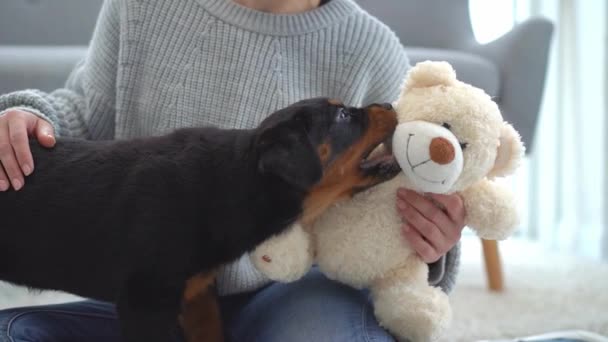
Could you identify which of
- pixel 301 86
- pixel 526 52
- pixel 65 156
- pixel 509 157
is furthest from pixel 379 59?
pixel 526 52

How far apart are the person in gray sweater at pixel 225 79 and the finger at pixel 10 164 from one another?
11 cm

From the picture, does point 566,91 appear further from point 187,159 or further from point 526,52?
point 187,159

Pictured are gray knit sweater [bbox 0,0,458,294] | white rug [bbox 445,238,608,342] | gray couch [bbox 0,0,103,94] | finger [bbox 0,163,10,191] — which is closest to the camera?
finger [bbox 0,163,10,191]

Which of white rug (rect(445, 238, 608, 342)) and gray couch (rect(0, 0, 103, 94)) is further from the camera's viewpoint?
gray couch (rect(0, 0, 103, 94))

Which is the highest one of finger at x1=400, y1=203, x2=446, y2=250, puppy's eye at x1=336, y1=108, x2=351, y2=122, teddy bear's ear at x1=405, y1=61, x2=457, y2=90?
teddy bear's ear at x1=405, y1=61, x2=457, y2=90

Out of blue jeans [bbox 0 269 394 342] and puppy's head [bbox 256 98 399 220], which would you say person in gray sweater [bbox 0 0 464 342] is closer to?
blue jeans [bbox 0 269 394 342]

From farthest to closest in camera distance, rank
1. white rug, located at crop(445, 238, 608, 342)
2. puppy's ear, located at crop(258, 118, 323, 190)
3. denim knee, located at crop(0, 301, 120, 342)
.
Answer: white rug, located at crop(445, 238, 608, 342)
denim knee, located at crop(0, 301, 120, 342)
puppy's ear, located at crop(258, 118, 323, 190)

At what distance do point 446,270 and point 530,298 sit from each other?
3.34 feet

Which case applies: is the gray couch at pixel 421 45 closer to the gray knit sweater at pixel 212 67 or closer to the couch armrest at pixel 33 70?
the couch armrest at pixel 33 70

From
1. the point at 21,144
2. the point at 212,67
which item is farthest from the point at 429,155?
the point at 21,144

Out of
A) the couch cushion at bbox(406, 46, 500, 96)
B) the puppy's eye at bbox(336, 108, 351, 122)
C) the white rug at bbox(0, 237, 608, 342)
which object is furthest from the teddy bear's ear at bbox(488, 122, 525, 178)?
the couch cushion at bbox(406, 46, 500, 96)

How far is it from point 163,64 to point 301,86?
0.79ft

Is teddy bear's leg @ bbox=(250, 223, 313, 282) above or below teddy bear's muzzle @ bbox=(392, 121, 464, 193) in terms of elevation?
below

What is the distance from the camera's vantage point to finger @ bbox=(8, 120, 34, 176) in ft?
3.12
